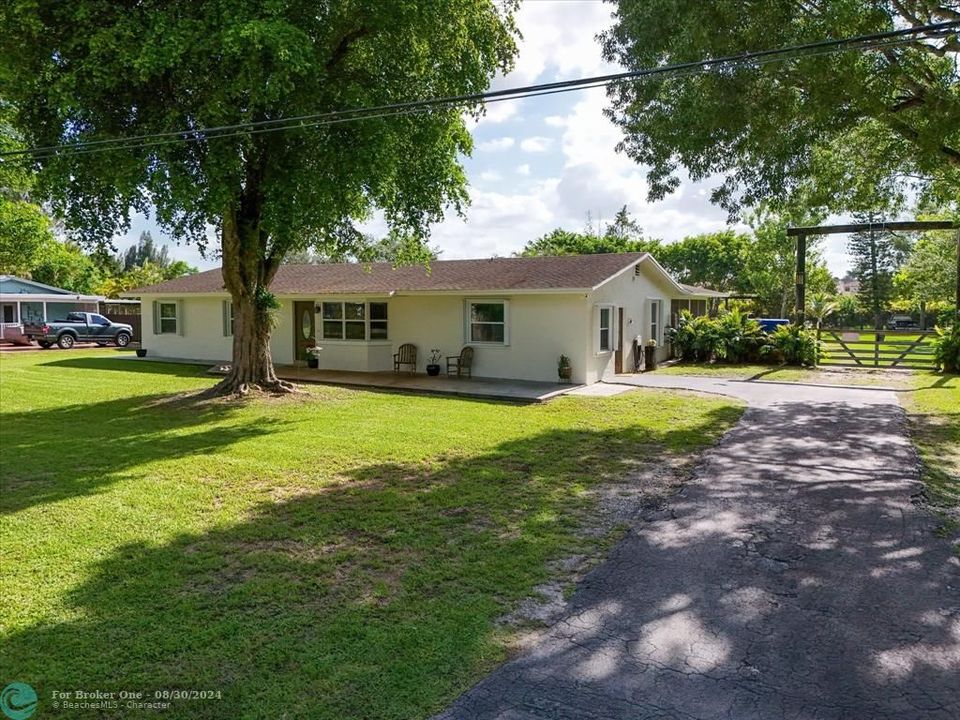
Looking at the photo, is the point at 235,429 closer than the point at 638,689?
No

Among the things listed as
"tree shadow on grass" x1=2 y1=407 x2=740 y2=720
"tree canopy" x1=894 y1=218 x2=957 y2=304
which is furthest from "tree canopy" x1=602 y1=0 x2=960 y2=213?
"tree canopy" x1=894 y1=218 x2=957 y2=304

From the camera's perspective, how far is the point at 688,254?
53.7 metres

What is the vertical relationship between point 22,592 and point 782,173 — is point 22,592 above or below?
below

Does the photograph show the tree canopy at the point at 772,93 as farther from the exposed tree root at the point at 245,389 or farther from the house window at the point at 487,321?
the exposed tree root at the point at 245,389

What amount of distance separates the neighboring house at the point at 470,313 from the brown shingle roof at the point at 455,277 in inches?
1.8

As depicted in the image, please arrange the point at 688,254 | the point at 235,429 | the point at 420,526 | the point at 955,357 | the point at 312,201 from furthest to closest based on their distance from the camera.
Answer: the point at 688,254
the point at 955,357
the point at 312,201
the point at 235,429
the point at 420,526

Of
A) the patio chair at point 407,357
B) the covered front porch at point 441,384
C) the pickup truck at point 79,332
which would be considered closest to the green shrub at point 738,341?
the covered front porch at point 441,384

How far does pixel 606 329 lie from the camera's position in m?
17.9

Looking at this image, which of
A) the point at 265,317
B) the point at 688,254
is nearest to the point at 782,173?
the point at 265,317

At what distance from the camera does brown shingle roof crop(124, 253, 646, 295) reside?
17.0 meters

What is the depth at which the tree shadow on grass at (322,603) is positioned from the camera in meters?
3.62

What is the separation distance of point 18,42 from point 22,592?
9472mm

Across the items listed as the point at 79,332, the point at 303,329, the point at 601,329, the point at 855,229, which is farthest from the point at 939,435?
the point at 79,332

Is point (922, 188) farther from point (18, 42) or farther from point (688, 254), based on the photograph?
point (688, 254)
